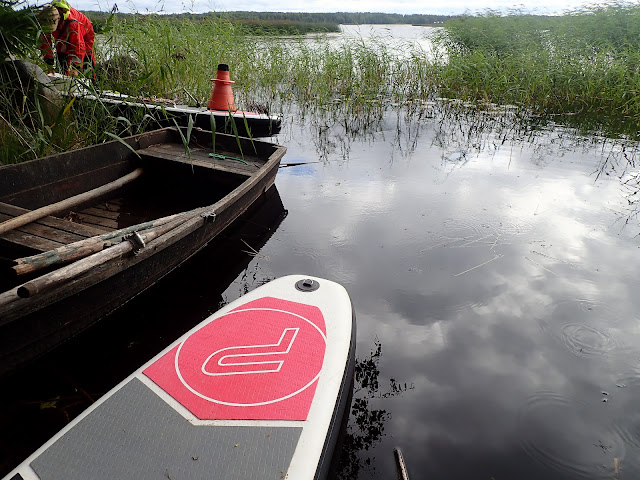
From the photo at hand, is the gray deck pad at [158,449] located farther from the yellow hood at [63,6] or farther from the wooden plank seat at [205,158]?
the yellow hood at [63,6]

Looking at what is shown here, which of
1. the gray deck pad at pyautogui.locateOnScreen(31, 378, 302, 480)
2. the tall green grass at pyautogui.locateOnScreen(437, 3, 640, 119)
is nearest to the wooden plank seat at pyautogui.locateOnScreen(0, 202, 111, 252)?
the gray deck pad at pyautogui.locateOnScreen(31, 378, 302, 480)

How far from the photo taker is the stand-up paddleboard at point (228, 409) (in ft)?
5.51

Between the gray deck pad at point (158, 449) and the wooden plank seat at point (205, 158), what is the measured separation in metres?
2.69

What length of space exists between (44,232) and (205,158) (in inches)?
79.0

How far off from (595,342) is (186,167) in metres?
3.77

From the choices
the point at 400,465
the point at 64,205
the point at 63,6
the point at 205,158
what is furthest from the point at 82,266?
the point at 63,6

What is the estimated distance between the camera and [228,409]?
1920 millimetres

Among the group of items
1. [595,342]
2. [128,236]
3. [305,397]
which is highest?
[128,236]

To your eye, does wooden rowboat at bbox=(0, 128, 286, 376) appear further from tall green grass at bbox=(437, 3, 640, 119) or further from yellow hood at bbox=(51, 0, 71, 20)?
tall green grass at bbox=(437, 3, 640, 119)

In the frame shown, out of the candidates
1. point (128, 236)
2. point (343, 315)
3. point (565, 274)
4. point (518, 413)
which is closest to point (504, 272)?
point (565, 274)

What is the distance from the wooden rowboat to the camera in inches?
88.6

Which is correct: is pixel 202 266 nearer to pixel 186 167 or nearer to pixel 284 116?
pixel 186 167

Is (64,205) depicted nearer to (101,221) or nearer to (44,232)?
(101,221)

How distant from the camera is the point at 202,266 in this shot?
149 inches
